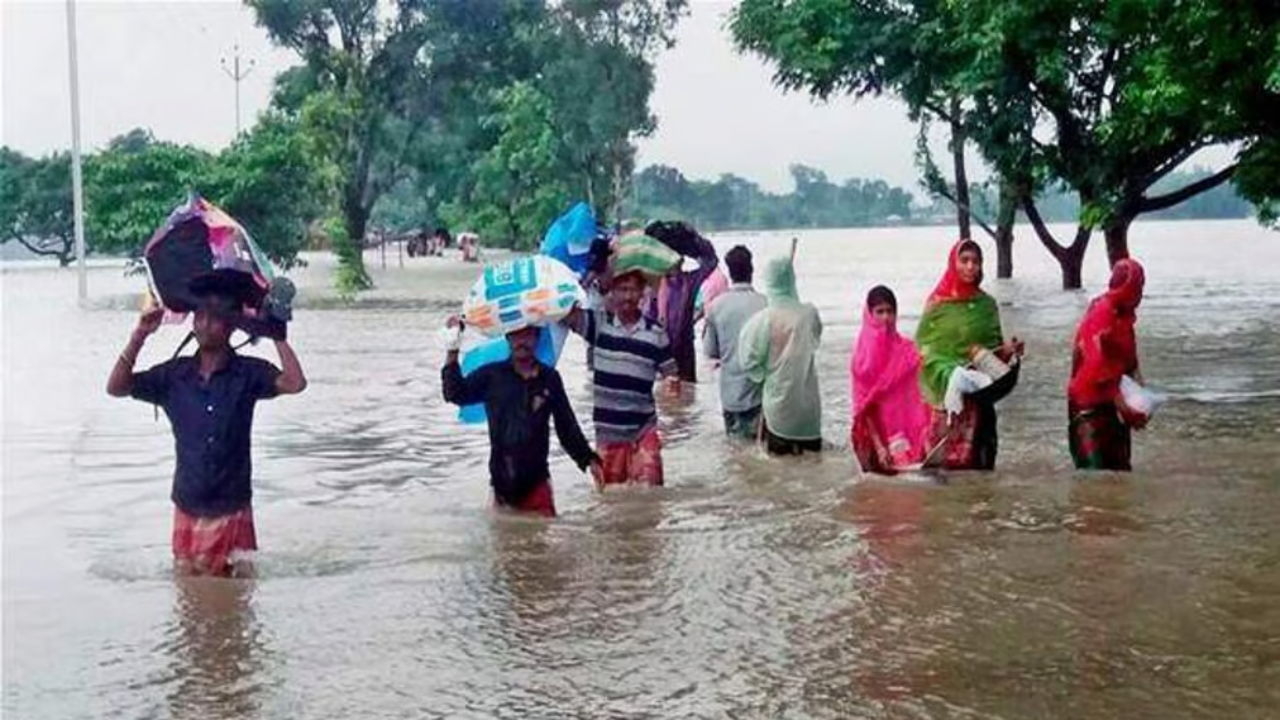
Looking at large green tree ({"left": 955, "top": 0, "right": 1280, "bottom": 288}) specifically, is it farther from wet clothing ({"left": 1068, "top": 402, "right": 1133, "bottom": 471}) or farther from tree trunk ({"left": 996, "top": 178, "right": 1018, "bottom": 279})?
wet clothing ({"left": 1068, "top": 402, "right": 1133, "bottom": 471})

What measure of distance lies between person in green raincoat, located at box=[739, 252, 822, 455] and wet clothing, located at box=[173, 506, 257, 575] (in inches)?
167

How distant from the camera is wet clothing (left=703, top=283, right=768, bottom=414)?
37.5ft

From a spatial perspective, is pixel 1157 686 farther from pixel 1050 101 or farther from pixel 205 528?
pixel 1050 101

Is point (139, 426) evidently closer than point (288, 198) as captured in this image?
Yes

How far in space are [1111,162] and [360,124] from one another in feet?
90.0

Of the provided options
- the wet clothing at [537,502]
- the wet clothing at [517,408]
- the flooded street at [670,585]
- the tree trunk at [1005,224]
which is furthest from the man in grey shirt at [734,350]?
the tree trunk at [1005,224]

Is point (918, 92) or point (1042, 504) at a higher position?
point (918, 92)

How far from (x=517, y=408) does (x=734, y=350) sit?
12.7 ft

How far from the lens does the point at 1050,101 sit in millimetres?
25047

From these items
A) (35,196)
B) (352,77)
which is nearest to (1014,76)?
(352,77)

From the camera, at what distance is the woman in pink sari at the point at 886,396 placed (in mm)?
9648

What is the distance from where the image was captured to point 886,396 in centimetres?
975

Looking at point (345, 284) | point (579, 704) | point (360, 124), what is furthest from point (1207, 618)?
point (360, 124)

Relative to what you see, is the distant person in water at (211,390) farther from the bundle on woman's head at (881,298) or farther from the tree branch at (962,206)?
the tree branch at (962,206)
